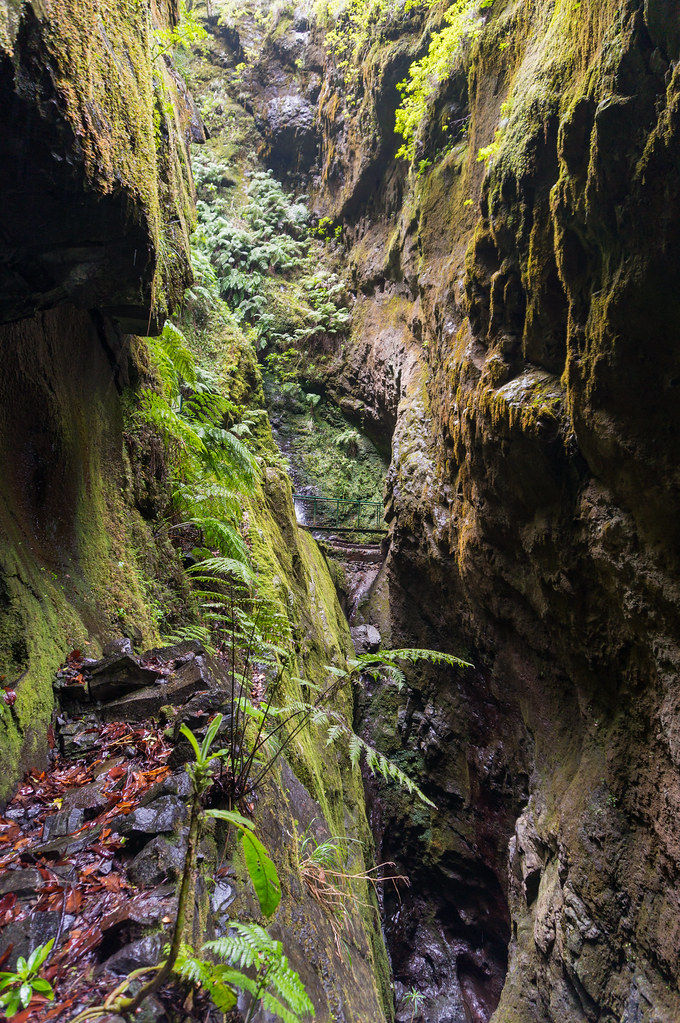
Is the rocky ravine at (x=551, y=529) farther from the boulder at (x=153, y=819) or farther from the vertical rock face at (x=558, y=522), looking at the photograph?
the boulder at (x=153, y=819)

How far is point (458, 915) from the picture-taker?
705cm

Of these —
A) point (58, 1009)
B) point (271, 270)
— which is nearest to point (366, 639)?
point (58, 1009)

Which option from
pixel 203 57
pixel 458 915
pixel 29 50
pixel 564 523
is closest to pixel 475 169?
pixel 564 523

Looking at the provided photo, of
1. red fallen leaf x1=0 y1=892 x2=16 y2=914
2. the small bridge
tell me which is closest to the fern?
red fallen leaf x1=0 y1=892 x2=16 y2=914

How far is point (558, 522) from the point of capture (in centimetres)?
474

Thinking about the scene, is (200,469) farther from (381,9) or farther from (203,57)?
(203,57)

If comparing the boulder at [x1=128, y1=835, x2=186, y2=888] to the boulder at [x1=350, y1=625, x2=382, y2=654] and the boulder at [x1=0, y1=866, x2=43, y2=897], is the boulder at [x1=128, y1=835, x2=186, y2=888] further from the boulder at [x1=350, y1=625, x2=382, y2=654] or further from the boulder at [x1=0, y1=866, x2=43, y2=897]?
the boulder at [x1=350, y1=625, x2=382, y2=654]

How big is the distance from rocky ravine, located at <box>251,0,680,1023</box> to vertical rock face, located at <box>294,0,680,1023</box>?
23 mm

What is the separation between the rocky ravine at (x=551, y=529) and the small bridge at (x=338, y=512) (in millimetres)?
4057

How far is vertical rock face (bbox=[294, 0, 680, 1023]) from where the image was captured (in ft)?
11.3

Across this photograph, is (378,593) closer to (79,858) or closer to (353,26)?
(79,858)

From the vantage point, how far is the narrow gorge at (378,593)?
1.73 metres

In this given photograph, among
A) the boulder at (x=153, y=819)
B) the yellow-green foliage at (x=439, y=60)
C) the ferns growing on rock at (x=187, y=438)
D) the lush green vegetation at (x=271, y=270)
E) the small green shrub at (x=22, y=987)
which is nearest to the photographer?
the small green shrub at (x=22, y=987)

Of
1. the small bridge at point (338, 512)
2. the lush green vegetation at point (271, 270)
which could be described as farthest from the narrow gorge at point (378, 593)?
the lush green vegetation at point (271, 270)
